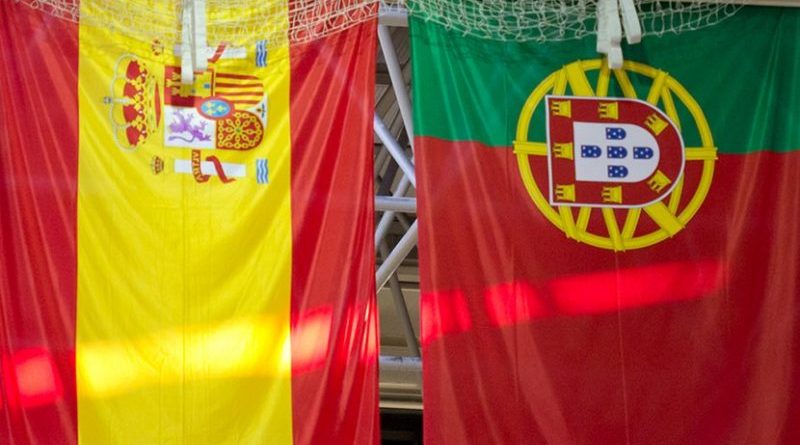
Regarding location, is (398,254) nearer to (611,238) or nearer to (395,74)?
(395,74)

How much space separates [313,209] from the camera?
10742 mm

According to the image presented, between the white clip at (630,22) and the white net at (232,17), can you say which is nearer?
the white net at (232,17)

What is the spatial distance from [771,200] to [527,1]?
243 centimetres

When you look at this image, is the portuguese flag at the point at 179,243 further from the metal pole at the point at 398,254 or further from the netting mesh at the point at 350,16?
the metal pole at the point at 398,254

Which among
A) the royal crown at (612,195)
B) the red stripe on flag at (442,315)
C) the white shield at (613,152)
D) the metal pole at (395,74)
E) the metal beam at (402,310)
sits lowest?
the metal beam at (402,310)

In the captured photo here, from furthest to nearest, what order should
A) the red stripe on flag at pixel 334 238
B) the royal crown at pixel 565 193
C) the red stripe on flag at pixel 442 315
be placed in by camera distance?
the royal crown at pixel 565 193 < the red stripe on flag at pixel 442 315 < the red stripe on flag at pixel 334 238

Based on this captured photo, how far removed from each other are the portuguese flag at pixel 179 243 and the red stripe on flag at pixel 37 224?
0.03 feet

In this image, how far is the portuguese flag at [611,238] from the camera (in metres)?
10.6

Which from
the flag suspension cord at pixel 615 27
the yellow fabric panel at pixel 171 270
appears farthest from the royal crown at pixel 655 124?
the yellow fabric panel at pixel 171 270

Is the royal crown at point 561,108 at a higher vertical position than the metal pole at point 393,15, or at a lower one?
lower

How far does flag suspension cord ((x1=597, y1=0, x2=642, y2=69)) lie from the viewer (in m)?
11.2

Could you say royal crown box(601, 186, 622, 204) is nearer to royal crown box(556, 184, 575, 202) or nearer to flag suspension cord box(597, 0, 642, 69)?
royal crown box(556, 184, 575, 202)

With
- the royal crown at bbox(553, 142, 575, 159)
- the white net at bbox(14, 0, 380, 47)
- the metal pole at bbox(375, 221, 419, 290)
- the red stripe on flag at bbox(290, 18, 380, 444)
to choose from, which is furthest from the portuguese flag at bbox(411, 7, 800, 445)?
the metal pole at bbox(375, 221, 419, 290)

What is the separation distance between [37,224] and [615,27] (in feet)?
14.8
